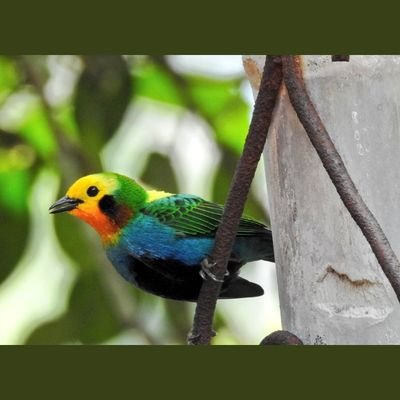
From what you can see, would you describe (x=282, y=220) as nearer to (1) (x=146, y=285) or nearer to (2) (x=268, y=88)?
(2) (x=268, y=88)

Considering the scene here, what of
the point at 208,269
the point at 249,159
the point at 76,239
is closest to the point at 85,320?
the point at 76,239

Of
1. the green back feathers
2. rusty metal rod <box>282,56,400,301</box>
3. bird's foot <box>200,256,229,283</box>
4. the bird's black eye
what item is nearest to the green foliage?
the green back feathers

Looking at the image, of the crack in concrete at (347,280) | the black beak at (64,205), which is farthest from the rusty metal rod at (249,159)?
the black beak at (64,205)

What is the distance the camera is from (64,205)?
1.54 m

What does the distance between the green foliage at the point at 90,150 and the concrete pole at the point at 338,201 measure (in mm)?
659

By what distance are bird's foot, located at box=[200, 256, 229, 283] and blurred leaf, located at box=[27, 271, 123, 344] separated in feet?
2.12

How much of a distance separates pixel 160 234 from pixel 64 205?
20 centimetres

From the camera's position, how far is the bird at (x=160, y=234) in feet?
5.18

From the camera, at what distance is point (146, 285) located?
165 centimetres

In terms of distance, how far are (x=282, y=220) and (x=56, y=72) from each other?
3.44 feet

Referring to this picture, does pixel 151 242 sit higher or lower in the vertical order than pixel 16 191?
lower

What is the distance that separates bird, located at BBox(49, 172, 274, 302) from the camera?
62.1 inches

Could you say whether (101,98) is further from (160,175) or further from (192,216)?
(192,216)

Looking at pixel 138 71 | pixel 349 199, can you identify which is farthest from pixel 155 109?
pixel 349 199
